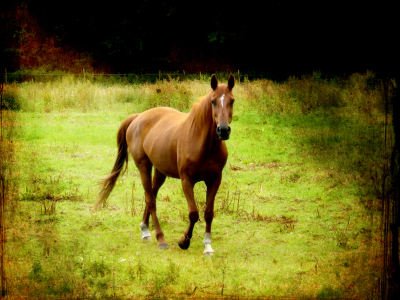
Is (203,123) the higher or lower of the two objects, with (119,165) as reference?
higher

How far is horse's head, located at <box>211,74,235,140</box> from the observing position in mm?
4801

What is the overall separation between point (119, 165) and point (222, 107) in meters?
2.59

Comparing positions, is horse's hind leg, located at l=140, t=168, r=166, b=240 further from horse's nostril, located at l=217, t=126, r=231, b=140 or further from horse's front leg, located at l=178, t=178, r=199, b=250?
horse's nostril, located at l=217, t=126, r=231, b=140

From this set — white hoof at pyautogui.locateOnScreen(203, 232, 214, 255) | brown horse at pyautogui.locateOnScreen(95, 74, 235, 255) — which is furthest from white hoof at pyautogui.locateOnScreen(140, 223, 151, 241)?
white hoof at pyautogui.locateOnScreen(203, 232, 214, 255)

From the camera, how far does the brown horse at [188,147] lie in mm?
5070

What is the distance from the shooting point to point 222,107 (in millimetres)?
4922

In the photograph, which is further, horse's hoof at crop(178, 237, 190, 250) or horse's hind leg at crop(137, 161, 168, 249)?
horse's hind leg at crop(137, 161, 168, 249)

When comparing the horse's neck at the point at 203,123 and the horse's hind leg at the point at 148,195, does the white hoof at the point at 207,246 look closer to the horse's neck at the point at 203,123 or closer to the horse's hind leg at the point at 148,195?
the horse's hind leg at the point at 148,195

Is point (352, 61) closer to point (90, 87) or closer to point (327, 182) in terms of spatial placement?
point (90, 87)

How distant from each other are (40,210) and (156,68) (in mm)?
24561

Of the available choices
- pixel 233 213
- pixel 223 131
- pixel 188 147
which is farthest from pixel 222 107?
pixel 233 213

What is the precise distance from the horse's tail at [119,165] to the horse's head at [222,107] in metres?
2.19

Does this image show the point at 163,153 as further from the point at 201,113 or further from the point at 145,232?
the point at 145,232

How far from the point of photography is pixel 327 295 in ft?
12.7
